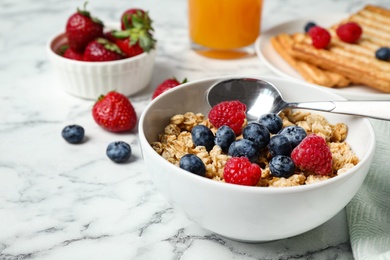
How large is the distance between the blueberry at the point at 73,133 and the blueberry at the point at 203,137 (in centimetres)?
36

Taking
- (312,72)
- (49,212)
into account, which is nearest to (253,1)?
(312,72)

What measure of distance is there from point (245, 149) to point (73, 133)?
480mm

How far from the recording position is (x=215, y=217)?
0.84 m

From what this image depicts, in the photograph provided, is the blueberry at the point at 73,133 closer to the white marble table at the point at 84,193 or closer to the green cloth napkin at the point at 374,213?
the white marble table at the point at 84,193

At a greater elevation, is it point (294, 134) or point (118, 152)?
point (294, 134)

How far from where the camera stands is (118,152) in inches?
46.3

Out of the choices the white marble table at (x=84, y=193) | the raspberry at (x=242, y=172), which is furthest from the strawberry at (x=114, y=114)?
the raspberry at (x=242, y=172)

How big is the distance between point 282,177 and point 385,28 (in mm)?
1001

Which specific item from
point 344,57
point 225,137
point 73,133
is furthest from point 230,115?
point 344,57

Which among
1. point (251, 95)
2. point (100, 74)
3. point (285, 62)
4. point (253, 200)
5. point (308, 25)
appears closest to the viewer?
point (253, 200)

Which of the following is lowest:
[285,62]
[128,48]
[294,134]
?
[285,62]

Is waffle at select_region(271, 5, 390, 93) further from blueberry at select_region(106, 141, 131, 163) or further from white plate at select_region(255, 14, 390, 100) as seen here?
blueberry at select_region(106, 141, 131, 163)

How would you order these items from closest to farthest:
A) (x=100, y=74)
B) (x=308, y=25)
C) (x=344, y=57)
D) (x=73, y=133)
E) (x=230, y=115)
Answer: (x=230, y=115) → (x=73, y=133) → (x=100, y=74) → (x=344, y=57) → (x=308, y=25)

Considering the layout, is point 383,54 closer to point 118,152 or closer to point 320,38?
point 320,38
